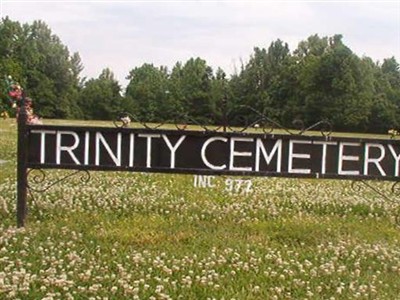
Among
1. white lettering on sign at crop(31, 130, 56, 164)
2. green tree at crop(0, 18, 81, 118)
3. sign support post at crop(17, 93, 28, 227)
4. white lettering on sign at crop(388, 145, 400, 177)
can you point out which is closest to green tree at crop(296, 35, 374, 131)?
green tree at crop(0, 18, 81, 118)

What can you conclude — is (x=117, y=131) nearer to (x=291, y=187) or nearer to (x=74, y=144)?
(x=74, y=144)

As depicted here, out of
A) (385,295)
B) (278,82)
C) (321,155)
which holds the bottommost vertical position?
(385,295)

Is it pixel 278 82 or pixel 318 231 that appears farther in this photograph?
pixel 278 82

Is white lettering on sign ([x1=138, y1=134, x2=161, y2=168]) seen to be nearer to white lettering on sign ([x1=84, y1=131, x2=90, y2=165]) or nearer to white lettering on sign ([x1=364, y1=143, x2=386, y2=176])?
white lettering on sign ([x1=84, y1=131, x2=90, y2=165])

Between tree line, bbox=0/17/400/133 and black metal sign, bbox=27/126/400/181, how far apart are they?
62435 mm

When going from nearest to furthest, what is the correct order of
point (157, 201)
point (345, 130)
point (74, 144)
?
point (74, 144) → point (157, 201) → point (345, 130)

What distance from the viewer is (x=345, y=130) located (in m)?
73.6

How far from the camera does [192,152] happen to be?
8016 millimetres

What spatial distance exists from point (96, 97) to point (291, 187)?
230 ft

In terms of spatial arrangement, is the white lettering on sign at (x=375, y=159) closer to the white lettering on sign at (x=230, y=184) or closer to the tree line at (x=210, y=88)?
the white lettering on sign at (x=230, y=184)

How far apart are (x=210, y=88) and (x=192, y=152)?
68.5 meters

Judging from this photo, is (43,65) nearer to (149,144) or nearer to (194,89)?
(194,89)

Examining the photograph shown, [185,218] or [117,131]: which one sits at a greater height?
[117,131]

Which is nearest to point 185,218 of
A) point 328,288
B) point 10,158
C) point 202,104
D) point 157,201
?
point 157,201
